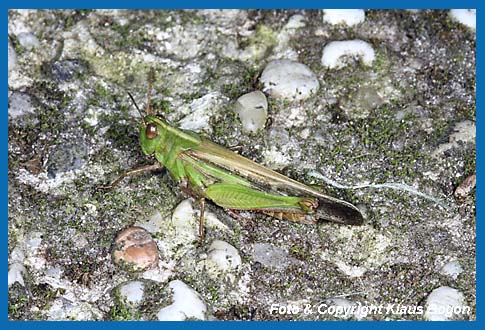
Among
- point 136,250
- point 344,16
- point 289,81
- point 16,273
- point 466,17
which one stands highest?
point 466,17

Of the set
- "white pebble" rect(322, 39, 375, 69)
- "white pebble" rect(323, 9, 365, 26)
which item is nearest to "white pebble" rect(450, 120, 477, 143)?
"white pebble" rect(322, 39, 375, 69)

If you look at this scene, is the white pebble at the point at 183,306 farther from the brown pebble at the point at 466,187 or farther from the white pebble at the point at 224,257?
the brown pebble at the point at 466,187

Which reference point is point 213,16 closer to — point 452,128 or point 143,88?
point 143,88

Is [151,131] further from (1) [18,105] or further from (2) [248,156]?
(1) [18,105]

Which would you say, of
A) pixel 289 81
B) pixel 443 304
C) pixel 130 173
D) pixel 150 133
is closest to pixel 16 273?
pixel 130 173

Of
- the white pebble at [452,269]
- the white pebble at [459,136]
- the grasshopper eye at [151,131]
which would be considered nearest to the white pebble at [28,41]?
the grasshopper eye at [151,131]

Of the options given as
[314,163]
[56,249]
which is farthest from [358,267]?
[56,249]

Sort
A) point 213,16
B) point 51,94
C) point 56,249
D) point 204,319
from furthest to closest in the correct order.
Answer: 1. point 213,16
2. point 51,94
3. point 56,249
4. point 204,319
